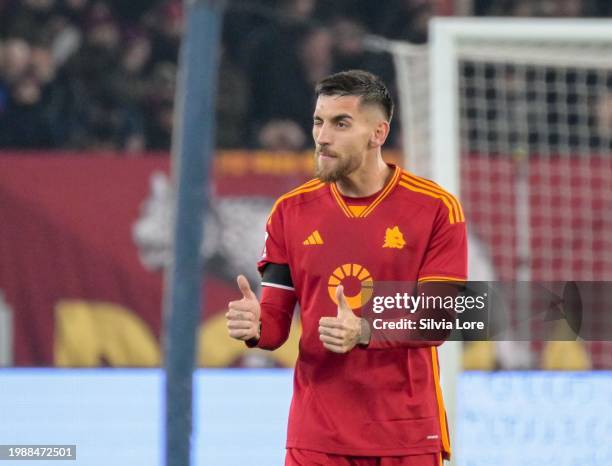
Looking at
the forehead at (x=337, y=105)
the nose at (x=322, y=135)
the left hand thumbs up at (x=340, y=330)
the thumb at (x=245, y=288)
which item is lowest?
the left hand thumbs up at (x=340, y=330)

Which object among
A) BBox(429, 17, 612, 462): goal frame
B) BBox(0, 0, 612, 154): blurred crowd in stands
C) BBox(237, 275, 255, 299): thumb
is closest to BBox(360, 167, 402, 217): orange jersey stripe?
BBox(237, 275, 255, 299): thumb

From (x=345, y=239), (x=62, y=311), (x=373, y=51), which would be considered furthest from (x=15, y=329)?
(x=345, y=239)

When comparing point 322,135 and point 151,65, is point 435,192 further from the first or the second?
point 151,65

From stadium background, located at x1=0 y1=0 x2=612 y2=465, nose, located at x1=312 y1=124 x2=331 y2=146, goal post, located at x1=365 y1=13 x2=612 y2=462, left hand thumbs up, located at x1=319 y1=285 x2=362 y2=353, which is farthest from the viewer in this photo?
goal post, located at x1=365 y1=13 x2=612 y2=462

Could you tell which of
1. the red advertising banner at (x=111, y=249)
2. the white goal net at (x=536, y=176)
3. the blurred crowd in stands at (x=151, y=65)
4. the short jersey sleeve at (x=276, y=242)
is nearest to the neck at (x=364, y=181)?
the short jersey sleeve at (x=276, y=242)

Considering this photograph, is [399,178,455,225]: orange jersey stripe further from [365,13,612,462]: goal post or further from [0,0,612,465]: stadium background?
[365,13,612,462]: goal post

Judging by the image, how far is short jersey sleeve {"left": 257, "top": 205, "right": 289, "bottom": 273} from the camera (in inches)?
156

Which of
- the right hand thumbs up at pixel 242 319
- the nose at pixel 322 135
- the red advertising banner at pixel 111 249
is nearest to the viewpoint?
the right hand thumbs up at pixel 242 319

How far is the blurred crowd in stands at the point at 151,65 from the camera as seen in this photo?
1085 cm

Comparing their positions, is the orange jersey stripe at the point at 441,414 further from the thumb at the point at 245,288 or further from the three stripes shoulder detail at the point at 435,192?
the thumb at the point at 245,288

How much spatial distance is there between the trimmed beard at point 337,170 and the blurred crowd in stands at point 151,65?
6958 mm

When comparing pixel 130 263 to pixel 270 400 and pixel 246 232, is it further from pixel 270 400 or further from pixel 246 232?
pixel 270 400

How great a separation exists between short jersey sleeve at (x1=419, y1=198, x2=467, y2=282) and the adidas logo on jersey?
12.7 inches

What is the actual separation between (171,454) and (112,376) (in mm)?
4734
